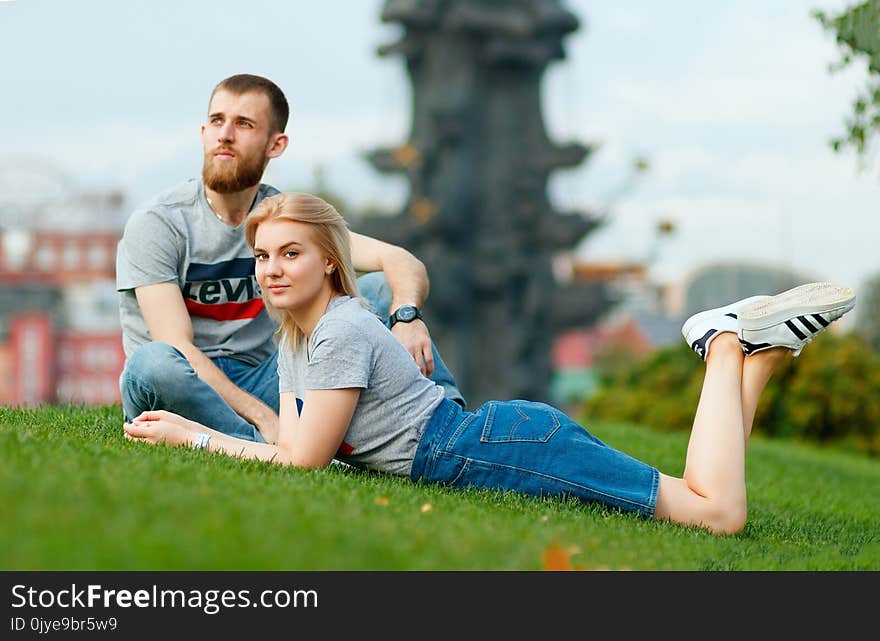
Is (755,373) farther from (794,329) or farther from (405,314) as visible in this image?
(405,314)

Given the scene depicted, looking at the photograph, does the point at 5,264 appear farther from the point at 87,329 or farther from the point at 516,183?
the point at 516,183

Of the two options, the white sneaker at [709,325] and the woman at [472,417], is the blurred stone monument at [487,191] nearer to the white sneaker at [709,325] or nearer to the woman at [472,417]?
the white sneaker at [709,325]

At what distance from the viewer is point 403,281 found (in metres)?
5.30

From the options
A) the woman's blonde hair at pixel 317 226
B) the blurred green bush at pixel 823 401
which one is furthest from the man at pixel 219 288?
the blurred green bush at pixel 823 401

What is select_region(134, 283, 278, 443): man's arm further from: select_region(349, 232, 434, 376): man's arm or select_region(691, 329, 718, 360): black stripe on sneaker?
select_region(691, 329, 718, 360): black stripe on sneaker

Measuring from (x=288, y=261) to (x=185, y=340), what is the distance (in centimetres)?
95

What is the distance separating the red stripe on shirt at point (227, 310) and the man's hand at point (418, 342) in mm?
860

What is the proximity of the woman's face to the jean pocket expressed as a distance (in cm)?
90

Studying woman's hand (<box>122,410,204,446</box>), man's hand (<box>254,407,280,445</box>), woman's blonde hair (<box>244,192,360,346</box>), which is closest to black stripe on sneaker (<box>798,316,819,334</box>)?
woman's blonde hair (<box>244,192,360,346</box>)

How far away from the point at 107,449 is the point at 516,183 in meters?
21.6
